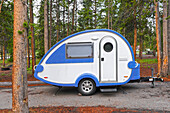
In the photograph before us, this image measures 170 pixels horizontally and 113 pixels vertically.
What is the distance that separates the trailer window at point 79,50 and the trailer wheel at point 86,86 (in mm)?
1130

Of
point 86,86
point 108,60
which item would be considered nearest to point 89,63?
point 108,60

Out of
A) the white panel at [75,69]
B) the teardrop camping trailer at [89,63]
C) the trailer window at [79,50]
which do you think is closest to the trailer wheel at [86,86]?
the teardrop camping trailer at [89,63]

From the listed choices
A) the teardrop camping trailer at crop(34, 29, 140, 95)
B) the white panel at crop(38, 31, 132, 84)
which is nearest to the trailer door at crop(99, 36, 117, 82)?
the teardrop camping trailer at crop(34, 29, 140, 95)

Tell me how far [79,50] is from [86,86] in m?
1.66

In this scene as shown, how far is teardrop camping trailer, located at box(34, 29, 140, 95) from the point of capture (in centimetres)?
595

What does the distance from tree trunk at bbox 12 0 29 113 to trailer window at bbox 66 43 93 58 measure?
2.56m

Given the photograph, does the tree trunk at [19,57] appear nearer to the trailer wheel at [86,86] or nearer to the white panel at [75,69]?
→ the white panel at [75,69]

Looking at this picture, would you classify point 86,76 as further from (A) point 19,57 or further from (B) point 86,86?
(A) point 19,57

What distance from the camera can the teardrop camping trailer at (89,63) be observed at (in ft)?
19.5

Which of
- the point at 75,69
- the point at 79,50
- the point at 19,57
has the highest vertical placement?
the point at 79,50

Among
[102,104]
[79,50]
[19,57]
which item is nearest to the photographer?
[19,57]

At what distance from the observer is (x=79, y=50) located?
237 inches

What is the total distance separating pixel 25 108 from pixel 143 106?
383cm

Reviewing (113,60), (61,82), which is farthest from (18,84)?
(113,60)
